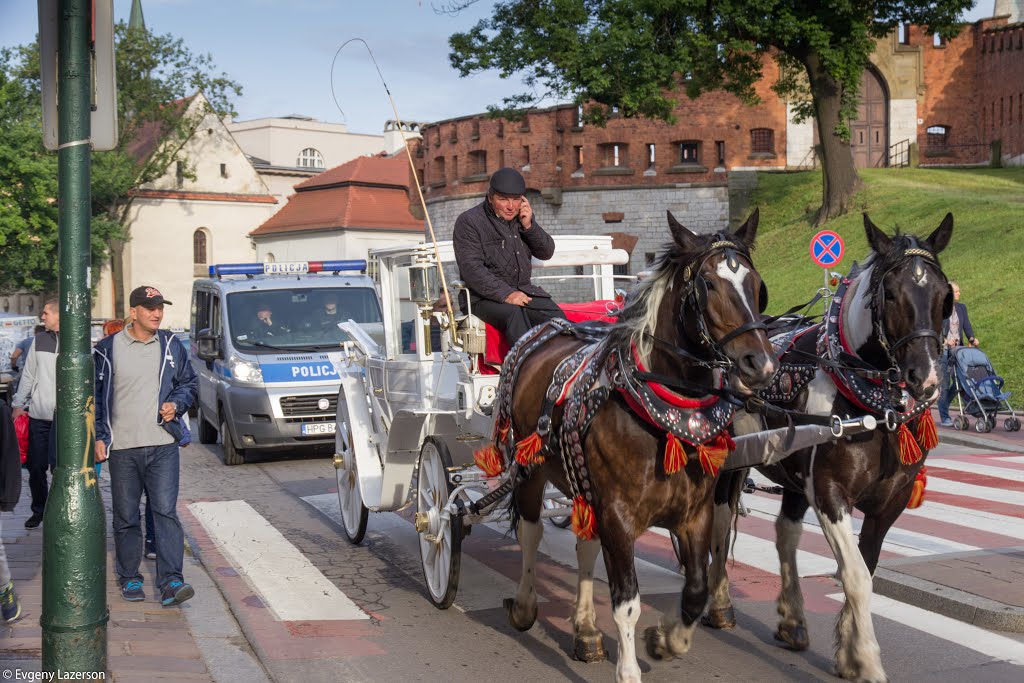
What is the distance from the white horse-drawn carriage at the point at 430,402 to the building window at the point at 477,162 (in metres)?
39.0

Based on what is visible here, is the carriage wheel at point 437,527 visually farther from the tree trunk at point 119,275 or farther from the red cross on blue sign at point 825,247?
the tree trunk at point 119,275

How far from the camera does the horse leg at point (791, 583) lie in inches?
237

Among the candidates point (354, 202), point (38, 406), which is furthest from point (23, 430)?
point (354, 202)

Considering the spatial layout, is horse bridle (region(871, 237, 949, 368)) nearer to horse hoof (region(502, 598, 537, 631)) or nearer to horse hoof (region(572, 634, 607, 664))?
horse hoof (region(572, 634, 607, 664))

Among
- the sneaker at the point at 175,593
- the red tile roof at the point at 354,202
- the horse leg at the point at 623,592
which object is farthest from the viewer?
the red tile roof at the point at 354,202

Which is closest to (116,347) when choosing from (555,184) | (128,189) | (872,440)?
(872,440)

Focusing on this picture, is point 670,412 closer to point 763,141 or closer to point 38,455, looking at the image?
point 38,455

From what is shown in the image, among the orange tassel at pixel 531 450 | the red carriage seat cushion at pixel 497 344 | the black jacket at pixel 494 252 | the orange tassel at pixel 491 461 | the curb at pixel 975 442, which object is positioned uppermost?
the black jacket at pixel 494 252

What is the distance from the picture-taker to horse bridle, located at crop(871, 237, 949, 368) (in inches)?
200

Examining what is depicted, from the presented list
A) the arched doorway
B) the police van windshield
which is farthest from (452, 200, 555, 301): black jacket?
the arched doorway

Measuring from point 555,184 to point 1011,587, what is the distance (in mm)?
39351

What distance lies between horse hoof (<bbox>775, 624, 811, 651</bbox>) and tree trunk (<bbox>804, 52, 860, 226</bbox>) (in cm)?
2854

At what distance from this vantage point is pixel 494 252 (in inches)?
272

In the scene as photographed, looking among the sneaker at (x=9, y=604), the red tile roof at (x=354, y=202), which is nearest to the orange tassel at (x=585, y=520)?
the sneaker at (x=9, y=604)
